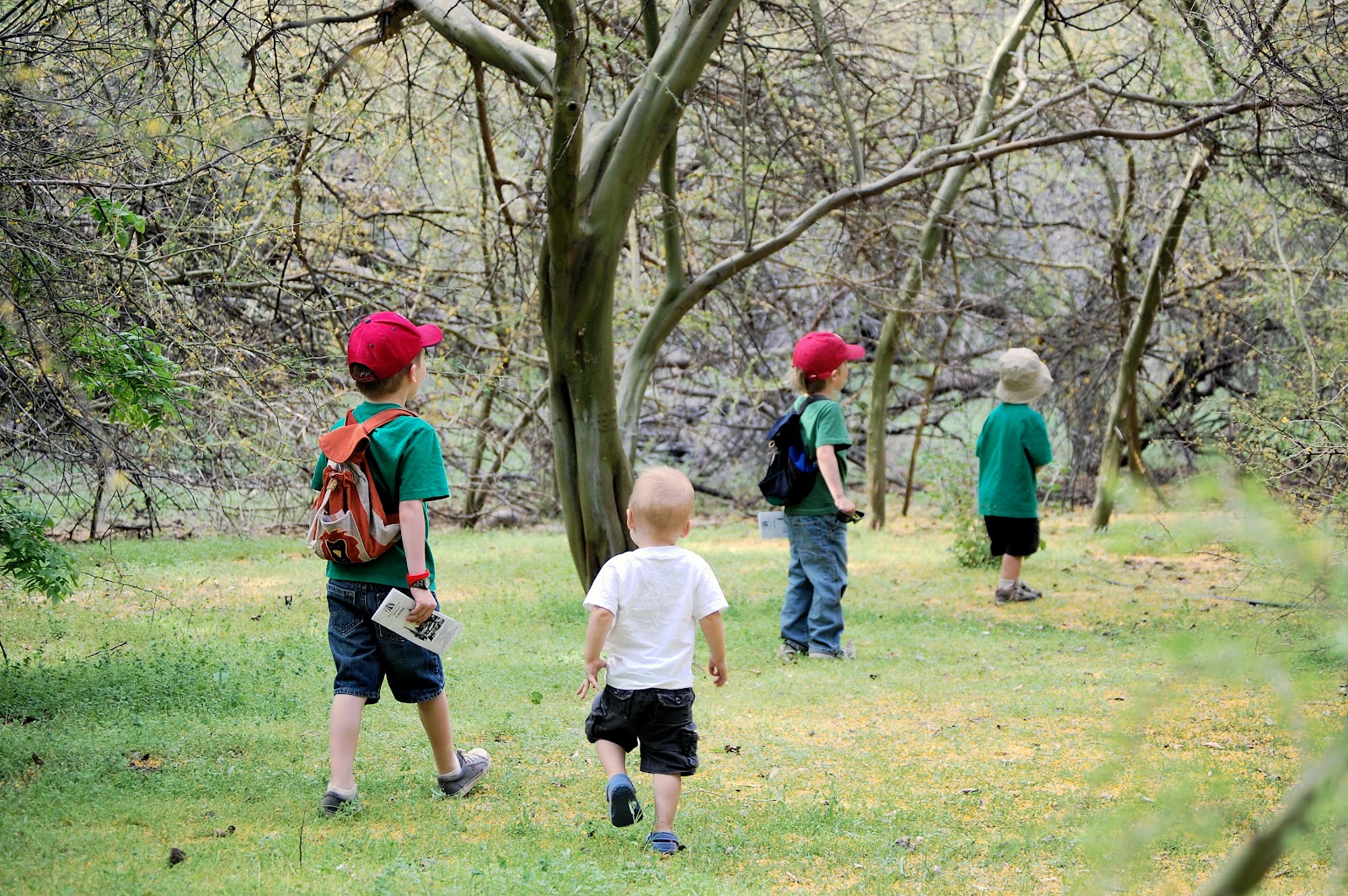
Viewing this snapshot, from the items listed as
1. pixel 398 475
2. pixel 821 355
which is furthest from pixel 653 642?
pixel 821 355

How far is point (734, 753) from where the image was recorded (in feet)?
17.4

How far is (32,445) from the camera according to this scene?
5.75 metres

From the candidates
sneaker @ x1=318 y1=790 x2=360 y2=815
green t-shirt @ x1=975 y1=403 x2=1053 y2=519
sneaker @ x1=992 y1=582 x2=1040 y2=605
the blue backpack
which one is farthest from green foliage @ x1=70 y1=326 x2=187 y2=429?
sneaker @ x1=992 y1=582 x2=1040 y2=605

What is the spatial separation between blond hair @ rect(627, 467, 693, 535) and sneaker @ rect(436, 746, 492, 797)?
122 centimetres

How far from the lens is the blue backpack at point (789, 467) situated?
741cm

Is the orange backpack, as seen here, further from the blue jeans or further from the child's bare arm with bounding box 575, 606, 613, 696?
the blue jeans

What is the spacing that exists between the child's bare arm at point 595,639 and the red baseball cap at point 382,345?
1196 mm

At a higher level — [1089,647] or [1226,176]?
[1226,176]

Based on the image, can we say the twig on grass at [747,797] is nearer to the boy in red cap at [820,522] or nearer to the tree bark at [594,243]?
the boy in red cap at [820,522]

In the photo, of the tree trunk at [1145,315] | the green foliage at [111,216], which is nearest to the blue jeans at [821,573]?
the green foliage at [111,216]

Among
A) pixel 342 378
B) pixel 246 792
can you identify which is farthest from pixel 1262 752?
pixel 342 378

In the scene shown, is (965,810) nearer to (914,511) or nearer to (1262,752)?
(1262,752)

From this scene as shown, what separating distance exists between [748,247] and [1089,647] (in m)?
3.37

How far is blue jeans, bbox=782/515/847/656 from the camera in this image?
7.41 m
